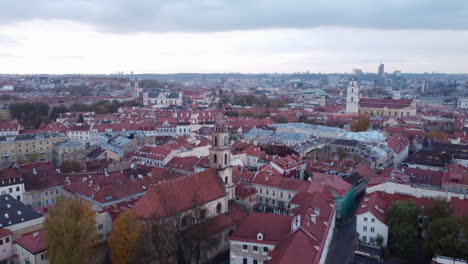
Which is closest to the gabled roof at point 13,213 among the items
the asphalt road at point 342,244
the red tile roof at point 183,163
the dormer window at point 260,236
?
the red tile roof at point 183,163

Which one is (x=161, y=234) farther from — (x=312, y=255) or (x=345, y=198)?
(x=345, y=198)

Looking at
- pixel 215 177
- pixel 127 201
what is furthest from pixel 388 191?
pixel 127 201

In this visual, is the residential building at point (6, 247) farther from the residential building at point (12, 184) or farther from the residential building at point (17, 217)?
the residential building at point (12, 184)

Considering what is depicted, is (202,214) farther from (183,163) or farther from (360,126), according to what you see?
(360,126)

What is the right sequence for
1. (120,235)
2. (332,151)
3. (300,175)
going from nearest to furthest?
(120,235)
(300,175)
(332,151)

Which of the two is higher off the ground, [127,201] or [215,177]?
[215,177]
